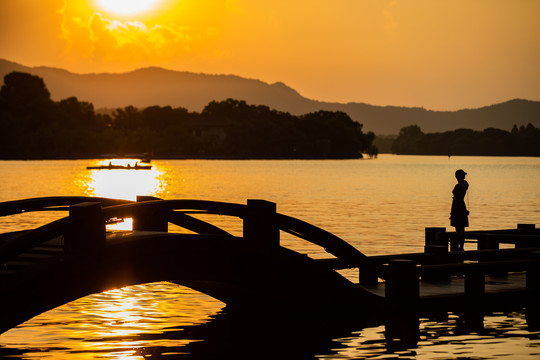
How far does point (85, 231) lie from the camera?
13727 millimetres

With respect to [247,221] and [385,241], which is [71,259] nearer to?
[247,221]

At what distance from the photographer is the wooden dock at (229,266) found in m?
13.6

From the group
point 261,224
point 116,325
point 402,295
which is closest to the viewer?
point 261,224

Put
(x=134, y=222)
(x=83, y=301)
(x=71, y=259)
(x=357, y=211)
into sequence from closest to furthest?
1. (x=71, y=259)
2. (x=134, y=222)
3. (x=83, y=301)
4. (x=357, y=211)

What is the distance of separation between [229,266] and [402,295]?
3.55 metres

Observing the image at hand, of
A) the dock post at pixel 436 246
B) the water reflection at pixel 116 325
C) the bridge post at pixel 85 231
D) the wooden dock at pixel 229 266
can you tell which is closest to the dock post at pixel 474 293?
the wooden dock at pixel 229 266

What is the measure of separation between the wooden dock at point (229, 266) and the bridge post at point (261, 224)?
17 millimetres

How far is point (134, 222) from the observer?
18.3 meters

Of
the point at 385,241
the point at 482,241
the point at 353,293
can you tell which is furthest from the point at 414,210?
the point at 353,293

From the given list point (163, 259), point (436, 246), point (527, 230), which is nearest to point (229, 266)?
point (163, 259)

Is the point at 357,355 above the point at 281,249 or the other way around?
the other way around

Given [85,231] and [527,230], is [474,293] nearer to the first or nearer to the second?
[527,230]

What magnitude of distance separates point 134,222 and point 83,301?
3904 mm

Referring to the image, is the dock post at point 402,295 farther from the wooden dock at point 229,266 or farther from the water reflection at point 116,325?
the water reflection at point 116,325
